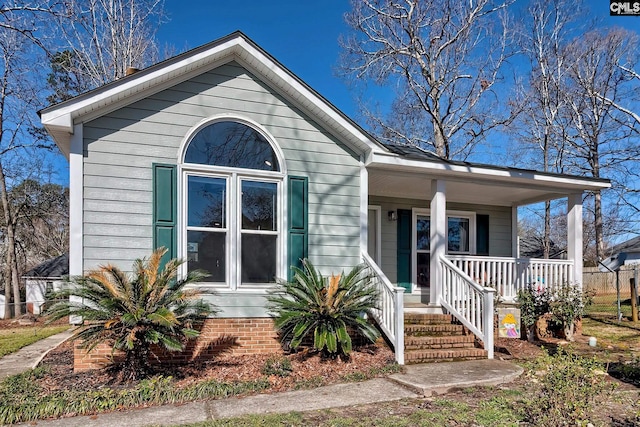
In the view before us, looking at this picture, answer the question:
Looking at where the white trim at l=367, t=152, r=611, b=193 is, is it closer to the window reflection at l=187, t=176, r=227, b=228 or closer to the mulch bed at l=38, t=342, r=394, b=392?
the window reflection at l=187, t=176, r=227, b=228

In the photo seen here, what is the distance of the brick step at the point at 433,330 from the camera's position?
671 cm

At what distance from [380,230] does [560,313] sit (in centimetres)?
380

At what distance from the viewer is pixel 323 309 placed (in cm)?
577

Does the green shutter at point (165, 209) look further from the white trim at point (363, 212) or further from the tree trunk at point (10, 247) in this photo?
the tree trunk at point (10, 247)

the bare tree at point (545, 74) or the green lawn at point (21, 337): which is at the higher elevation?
the bare tree at point (545, 74)

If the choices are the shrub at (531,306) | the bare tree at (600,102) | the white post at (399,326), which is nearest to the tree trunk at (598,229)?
the bare tree at (600,102)

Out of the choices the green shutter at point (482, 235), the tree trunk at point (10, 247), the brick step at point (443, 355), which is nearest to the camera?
the brick step at point (443, 355)

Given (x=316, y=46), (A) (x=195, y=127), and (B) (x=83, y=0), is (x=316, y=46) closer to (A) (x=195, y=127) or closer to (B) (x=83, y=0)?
(B) (x=83, y=0)

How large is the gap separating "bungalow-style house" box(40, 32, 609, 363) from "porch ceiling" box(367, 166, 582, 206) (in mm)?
107

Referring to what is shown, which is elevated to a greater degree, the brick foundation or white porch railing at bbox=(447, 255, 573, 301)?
white porch railing at bbox=(447, 255, 573, 301)

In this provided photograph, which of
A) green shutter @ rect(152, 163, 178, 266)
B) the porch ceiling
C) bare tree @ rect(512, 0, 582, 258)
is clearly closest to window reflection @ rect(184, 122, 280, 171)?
green shutter @ rect(152, 163, 178, 266)

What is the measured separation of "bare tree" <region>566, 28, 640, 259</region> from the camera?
19.0m

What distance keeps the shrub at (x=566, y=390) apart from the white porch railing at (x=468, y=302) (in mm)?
2652

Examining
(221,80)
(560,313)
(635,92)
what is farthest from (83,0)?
(635,92)
